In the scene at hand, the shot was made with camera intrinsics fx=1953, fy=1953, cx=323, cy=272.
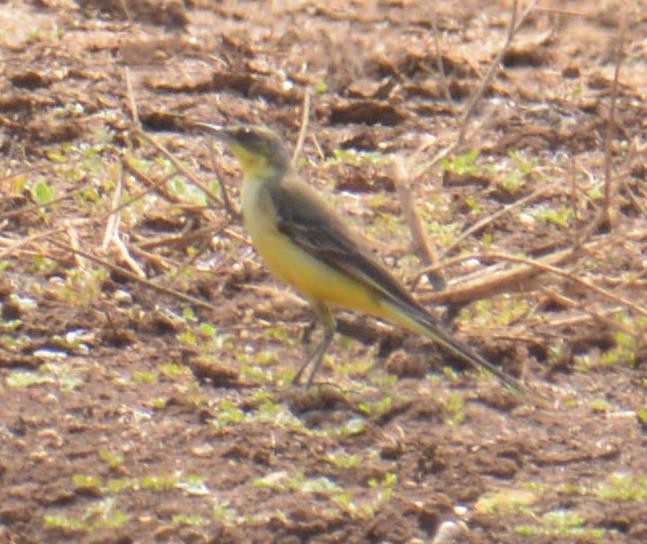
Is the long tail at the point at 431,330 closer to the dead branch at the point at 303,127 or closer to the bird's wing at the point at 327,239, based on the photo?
the bird's wing at the point at 327,239

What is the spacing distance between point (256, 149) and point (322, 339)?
3.06ft

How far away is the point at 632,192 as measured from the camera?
34.9 ft

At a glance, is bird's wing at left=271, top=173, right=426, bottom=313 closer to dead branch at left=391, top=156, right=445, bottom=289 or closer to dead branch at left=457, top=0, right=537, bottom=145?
dead branch at left=391, top=156, right=445, bottom=289

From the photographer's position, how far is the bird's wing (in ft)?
27.5

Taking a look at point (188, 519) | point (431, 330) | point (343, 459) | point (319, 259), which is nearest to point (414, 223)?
point (319, 259)

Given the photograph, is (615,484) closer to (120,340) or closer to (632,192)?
(120,340)

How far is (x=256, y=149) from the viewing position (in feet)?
29.0

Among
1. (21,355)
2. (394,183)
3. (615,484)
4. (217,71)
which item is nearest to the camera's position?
(615,484)

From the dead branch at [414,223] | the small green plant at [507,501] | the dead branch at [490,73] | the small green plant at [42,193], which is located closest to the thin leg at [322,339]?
the dead branch at [414,223]

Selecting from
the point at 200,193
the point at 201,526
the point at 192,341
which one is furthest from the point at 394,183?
the point at 201,526

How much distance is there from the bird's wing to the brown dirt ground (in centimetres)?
39

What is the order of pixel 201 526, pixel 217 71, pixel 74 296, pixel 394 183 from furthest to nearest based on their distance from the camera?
pixel 217 71 < pixel 394 183 < pixel 74 296 < pixel 201 526

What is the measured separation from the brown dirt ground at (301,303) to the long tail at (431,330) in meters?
0.13

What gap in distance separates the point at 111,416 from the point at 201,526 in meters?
1.00
